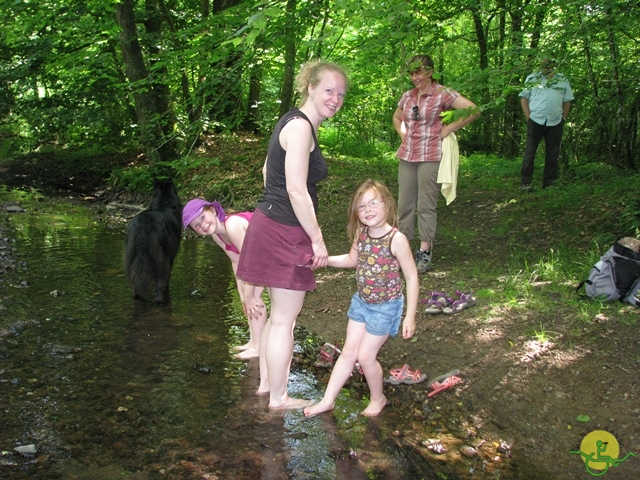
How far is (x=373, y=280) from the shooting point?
10.9ft

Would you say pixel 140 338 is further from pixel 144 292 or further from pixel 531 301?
pixel 531 301

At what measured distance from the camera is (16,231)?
8852 mm

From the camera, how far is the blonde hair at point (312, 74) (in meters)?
3.07

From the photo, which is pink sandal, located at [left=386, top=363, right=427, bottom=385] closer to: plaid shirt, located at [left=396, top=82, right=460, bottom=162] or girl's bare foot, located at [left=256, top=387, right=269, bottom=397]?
girl's bare foot, located at [left=256, top=387, right=269, bottom=397]

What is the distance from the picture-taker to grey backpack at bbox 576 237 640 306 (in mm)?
4129

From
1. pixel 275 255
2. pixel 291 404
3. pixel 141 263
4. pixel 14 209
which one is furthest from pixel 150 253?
pixel 14 209

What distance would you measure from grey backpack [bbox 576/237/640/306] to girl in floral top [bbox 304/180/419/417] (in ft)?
6.01

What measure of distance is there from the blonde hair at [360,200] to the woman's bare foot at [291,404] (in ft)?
3.55

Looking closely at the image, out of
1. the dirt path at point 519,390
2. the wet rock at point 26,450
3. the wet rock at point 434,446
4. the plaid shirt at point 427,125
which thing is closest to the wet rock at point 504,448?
the dirt path at point 519,390

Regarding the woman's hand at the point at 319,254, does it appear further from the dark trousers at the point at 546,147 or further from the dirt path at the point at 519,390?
the dark trousers at the point at 546,147

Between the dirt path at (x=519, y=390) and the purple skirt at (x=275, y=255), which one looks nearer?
the dirt path at (x=519, y=390)

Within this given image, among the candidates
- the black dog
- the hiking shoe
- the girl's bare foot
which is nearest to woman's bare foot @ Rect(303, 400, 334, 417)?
the girl's bare foot

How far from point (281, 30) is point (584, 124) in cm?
589

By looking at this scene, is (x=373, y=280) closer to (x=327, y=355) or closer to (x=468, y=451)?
(x=468, y=451)
